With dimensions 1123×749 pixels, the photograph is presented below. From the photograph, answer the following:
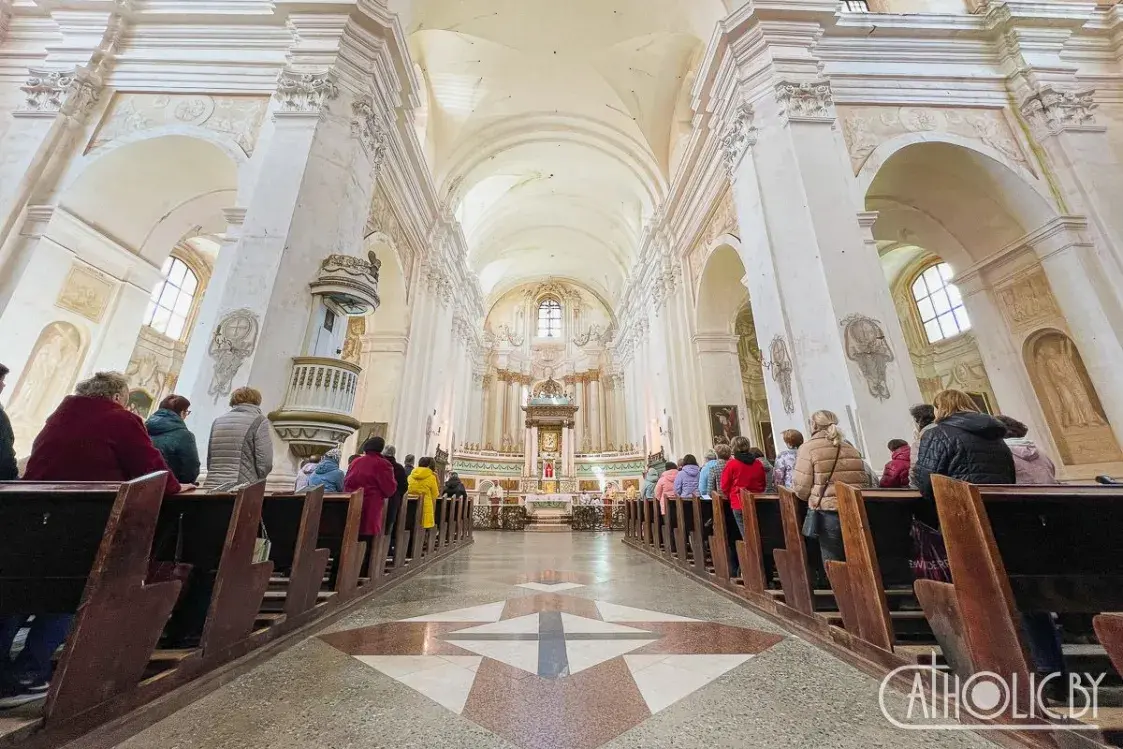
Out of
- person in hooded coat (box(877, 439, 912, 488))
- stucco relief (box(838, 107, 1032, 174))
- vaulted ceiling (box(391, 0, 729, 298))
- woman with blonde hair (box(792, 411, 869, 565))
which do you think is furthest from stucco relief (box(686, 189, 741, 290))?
woman with blonde hair (box(792, 411, 869, 565))

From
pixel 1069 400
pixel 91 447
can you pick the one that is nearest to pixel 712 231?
pixel 1069 400

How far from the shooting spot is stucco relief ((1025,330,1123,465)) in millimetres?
5566

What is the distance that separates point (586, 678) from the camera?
1604 millimetres

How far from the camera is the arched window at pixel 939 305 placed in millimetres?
10742

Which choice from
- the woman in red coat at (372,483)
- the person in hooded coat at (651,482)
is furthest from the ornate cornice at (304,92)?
the person in hooded coat at (651,482)

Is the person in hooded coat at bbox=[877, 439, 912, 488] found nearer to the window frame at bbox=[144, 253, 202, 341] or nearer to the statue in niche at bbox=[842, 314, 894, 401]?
the statue in niche at bbox=[842, 314, 894, 401]

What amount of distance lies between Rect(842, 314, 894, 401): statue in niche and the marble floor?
3.57m

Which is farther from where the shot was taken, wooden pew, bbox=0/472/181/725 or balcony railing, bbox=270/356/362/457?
balcony railing, bbox=270/356/362/457

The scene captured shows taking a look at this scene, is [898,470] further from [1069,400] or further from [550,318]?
[550,318]

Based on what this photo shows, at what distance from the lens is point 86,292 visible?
247 inches

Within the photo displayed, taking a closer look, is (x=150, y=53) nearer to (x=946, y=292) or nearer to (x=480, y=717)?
(x=480, y=717)

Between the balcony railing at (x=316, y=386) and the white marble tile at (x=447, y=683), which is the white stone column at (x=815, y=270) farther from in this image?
the balcony railing at (x=316, y=386)

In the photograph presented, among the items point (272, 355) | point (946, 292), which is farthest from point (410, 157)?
point (946, 292)

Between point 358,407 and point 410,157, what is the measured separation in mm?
5224
